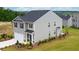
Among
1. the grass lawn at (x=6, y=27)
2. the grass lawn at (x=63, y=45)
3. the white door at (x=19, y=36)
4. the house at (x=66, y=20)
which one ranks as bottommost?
the grass lawn at (x=63, y=45)

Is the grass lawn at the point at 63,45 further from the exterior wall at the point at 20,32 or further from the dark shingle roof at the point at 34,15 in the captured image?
the dark shingle roof at the point at 34,15

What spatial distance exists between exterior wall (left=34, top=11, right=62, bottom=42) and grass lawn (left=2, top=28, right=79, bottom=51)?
9 cm

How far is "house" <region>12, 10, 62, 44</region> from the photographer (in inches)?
172

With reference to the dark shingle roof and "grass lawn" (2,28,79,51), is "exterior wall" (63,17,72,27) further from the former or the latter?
the dark shingle roof

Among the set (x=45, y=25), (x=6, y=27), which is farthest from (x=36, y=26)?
(x=6, y=27)

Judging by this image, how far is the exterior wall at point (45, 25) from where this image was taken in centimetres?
437

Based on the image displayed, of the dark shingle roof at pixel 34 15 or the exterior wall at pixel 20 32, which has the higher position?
the dark shingle roof at pixel 34 15

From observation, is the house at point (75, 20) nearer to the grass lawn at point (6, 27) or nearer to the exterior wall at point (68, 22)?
the exterior wall at point (68, 22)

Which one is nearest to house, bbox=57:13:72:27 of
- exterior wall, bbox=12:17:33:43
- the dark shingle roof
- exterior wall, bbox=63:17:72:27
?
exterior wall, bbox=63:17:72:27

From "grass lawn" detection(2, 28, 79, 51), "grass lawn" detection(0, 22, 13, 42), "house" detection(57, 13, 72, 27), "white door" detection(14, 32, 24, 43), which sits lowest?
"grass lawn" detection(2, 28, 79, 51)

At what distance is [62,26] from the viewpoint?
174 inches

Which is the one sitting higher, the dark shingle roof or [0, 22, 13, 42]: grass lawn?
the dark shingle roof

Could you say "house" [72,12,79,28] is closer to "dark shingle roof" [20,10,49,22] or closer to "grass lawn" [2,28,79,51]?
"grass lawn" [2,28,79,51]

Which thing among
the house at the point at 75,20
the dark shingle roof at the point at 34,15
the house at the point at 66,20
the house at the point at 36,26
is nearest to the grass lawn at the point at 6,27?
the house at the point at 36,26
